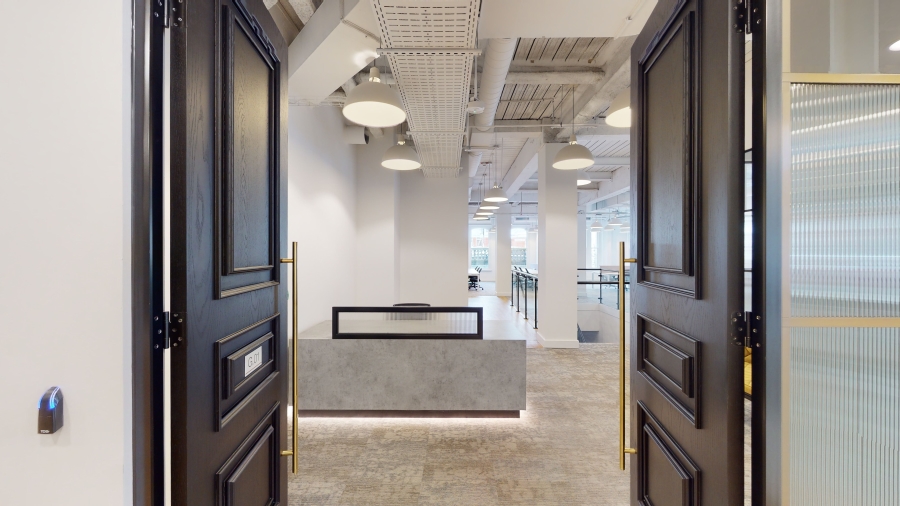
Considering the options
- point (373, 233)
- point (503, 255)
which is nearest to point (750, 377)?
point (373, 233)

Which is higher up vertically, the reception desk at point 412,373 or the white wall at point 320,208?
the white wall at point 320,208

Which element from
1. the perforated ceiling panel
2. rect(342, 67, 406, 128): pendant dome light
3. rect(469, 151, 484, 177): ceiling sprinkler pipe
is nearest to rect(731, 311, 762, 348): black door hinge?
the perforated ceiling panel

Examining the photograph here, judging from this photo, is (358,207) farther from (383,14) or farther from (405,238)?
(383,14)

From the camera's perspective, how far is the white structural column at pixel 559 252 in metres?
6.15

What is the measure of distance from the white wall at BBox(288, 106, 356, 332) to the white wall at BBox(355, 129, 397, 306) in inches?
13.6

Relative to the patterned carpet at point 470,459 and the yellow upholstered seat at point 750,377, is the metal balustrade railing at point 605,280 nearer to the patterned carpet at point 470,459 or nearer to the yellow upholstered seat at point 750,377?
the patterned carpet at point 470,459

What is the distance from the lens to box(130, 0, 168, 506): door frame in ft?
3.07

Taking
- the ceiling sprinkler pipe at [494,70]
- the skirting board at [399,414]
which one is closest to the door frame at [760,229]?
the ceiling sprinkler pipe at [494,70]

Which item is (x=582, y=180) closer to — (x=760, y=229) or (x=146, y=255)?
(x=760, y=229)

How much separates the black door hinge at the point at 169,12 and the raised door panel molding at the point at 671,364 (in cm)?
169

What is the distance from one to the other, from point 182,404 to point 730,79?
1.65 meters

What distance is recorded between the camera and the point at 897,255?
968 millimetres
